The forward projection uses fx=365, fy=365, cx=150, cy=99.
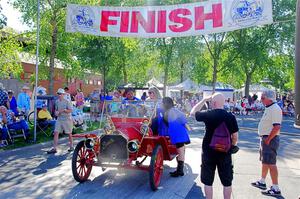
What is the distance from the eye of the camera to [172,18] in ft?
35.1

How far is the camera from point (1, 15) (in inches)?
512

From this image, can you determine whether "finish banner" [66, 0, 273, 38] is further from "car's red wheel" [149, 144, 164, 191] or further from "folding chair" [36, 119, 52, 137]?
"car's red wheel" [149, 144, 164, 191]

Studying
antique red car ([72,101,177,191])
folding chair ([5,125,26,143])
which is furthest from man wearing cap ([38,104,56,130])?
antique red car ([72,101,177,191])

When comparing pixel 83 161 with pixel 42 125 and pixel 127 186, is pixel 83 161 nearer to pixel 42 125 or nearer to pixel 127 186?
pixel 127 186

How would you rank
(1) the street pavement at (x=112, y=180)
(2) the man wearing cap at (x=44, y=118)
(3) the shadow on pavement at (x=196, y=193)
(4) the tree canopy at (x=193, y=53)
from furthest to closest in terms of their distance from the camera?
(4) the tree canopy at (x=193, y=53), (2) the man wearing cap at (x=44, y=118), (1) the street pavement at (x=112, y=180), (3) the shadow on pavement at (x=196, y=193)

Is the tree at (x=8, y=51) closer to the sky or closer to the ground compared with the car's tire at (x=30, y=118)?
closer to the sky

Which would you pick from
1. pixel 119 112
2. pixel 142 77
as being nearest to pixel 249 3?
pixel 119 112

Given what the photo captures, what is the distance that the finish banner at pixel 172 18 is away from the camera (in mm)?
9969

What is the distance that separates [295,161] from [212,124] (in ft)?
18.8

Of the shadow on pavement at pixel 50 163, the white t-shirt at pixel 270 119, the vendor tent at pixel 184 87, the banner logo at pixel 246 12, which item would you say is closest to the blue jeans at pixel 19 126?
the shadow on pavement at pixel 50 163

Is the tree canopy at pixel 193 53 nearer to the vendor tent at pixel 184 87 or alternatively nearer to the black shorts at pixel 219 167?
the vendor tent at pixel 184 87

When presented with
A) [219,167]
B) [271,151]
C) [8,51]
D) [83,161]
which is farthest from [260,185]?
[8,51]

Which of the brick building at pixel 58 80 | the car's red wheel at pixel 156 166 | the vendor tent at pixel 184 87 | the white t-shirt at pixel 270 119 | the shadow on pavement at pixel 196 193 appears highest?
the brick building at pixel 58 80

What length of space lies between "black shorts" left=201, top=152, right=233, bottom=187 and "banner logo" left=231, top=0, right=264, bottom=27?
19.8ft
